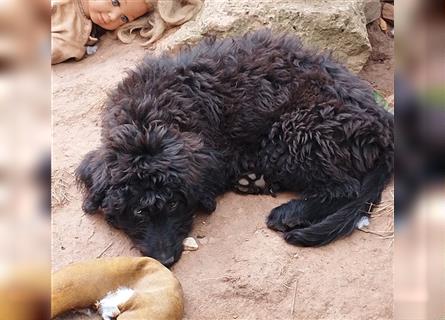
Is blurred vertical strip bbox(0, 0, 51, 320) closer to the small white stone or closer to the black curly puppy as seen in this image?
the black curly puppy

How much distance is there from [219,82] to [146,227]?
125 centimetres

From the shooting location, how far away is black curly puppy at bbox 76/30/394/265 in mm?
4250

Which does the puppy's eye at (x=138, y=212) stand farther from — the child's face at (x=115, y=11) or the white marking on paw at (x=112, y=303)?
the child's face at (x=115, y=11)

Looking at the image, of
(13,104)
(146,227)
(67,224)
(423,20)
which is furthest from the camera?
(67,224)

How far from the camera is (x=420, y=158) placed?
1.52 m

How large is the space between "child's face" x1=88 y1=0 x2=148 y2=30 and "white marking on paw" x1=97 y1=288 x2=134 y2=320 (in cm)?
412

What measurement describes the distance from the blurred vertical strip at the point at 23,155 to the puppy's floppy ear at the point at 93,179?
2.91 meters

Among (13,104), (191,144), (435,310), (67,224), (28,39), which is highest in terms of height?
(28,39)

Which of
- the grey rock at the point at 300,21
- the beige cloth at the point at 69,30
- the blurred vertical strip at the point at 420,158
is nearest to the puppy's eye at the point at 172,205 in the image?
the grey rock at the point at 300,21

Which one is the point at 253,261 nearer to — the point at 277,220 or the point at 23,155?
the point at 277,220

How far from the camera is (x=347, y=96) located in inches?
189

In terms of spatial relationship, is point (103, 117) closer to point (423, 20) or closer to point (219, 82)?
point (219, 82)

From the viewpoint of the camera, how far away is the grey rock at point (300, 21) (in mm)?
6098

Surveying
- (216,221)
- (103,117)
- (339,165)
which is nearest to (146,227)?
(216,221)
